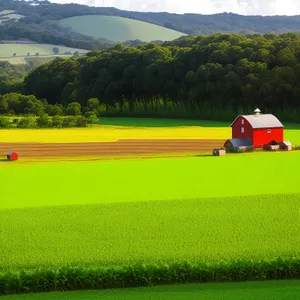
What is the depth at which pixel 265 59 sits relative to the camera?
75.8m

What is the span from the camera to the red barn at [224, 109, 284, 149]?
47.1 m

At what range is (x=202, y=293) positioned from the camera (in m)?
13.5

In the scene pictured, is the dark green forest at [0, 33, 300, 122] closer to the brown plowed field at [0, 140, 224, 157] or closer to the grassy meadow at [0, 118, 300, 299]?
the brown plowed field at [0, 140, 224, 157]

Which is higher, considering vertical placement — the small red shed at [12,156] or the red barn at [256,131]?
the red barn at [256,131]

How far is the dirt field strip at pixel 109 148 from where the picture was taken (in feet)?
149

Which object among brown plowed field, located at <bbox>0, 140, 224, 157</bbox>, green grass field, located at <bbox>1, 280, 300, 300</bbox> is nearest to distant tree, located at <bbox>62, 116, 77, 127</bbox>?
brown plowed field, located at <bbox>0, 140, 224, 157</bbox>

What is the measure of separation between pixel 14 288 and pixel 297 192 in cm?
1564

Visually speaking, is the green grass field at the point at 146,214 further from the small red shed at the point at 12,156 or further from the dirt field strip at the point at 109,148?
the dirt field strip at the point at 109,148

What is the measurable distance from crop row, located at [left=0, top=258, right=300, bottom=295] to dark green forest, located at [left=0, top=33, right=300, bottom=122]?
188 ft

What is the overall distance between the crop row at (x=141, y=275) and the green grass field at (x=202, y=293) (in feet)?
1.14

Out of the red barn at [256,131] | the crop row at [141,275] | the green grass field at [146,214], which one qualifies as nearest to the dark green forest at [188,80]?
the red barn at [256,131]

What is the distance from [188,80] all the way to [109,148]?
35.7 meters

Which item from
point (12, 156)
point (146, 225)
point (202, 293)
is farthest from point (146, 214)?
point (12, 156)

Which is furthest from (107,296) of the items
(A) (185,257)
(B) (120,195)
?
(B) (120,195)
